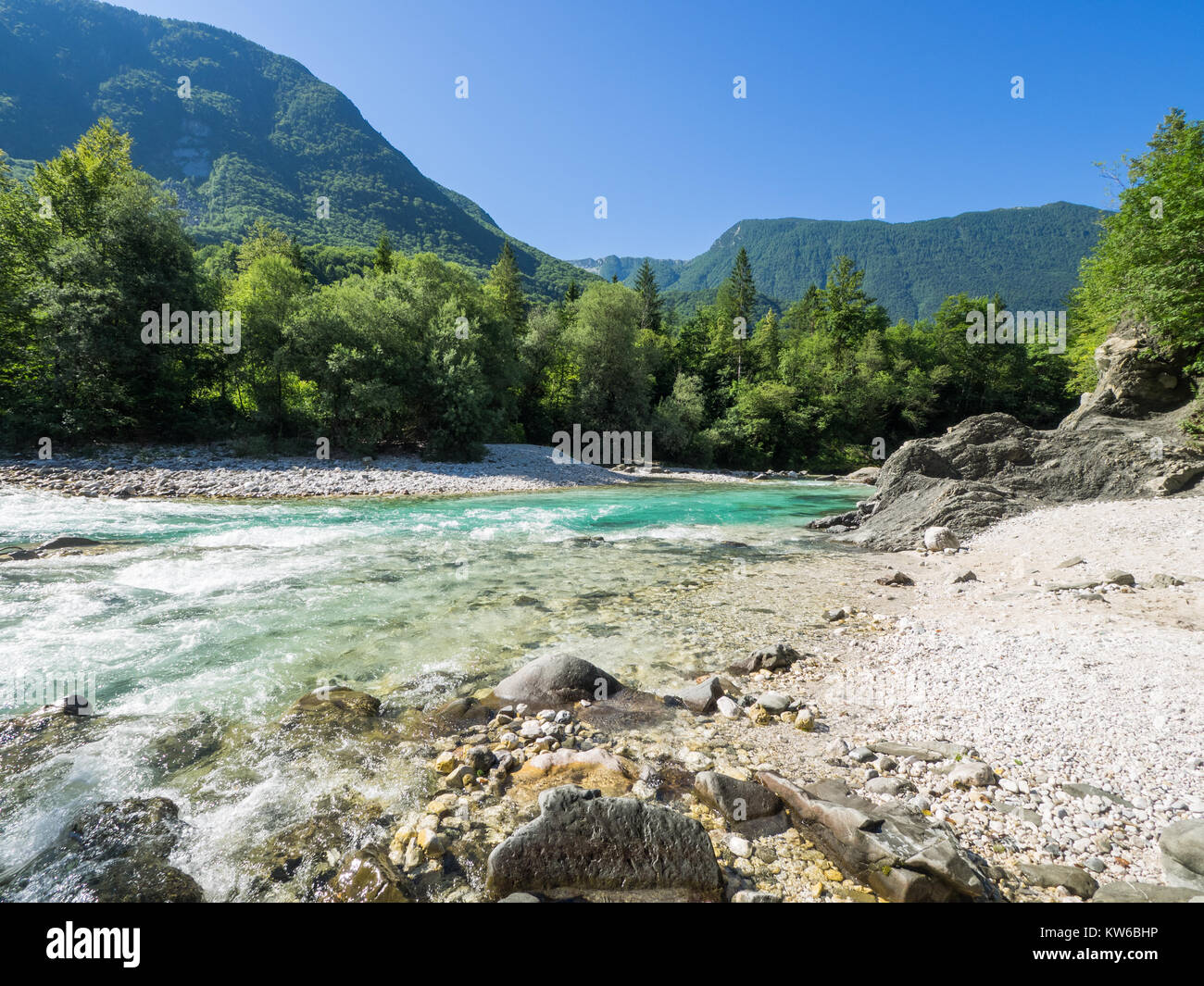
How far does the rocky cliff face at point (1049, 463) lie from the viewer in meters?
14.0

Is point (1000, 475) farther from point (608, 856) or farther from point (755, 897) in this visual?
point (608, 856)

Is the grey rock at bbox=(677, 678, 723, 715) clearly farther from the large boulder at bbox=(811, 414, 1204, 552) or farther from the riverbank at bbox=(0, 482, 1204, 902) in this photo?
the large boulder at bbox=(811, 414, 1204, 552)

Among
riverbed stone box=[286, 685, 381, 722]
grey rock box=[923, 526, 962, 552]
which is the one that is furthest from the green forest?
riverbed stone box=[286, 685, 381, 722]

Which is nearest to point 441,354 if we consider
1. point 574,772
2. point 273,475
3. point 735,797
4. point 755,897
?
point 273,475

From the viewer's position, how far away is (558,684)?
5758mm

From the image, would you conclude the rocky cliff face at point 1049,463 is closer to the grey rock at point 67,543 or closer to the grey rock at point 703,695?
the grey rock at point 703,695

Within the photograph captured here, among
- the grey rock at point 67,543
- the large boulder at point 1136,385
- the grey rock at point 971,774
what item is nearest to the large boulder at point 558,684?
the grey rock at point 971,774

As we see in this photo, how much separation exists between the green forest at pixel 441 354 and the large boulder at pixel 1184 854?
21192 mm

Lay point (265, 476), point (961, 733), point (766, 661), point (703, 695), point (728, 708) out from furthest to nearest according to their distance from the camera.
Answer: point (265, 476)
point (766, 661)
point (703, 695)
point (728, 708)
point (961, 733)

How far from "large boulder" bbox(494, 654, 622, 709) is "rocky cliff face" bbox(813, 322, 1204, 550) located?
11135mm

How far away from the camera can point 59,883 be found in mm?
3137

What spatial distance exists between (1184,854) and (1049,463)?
17.1 m
